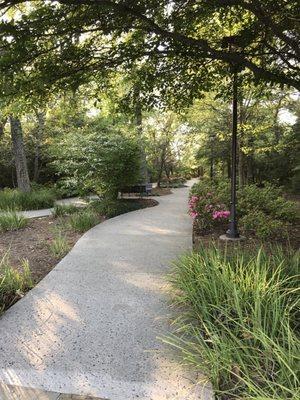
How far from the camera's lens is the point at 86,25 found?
4.37 m

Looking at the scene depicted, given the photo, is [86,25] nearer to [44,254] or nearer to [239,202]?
[44,254]

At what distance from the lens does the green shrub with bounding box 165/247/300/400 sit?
2.13 m

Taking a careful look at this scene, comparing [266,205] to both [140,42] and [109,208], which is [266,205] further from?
[140,42]

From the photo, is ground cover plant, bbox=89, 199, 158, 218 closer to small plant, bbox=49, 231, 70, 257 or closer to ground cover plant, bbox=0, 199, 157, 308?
ground cover plant, bbox=0, 199, 157, 308

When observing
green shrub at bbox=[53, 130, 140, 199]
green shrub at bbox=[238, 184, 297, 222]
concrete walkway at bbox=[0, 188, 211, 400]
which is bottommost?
concrete walkway at bbox=[0, 188, 211, 400]

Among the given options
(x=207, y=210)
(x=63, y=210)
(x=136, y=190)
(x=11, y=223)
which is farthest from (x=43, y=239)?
(x=136, y=190)

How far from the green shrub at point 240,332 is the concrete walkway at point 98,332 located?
7.5 inches

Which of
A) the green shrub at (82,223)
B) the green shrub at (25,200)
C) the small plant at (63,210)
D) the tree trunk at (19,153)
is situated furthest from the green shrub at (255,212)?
the tree trunk at (19,153)

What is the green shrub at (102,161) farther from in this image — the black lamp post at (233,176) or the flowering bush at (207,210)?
the black lamp post at (233,176)

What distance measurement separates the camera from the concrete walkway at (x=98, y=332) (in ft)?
7.91

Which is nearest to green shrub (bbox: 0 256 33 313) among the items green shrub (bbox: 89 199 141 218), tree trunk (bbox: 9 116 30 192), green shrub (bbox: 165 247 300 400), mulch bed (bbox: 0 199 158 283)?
mulch bed (bbox: 0 199 158 283)

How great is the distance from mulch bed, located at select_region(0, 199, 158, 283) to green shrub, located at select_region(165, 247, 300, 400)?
226cm

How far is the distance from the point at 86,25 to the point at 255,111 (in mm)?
10526

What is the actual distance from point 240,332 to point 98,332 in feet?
4.21
